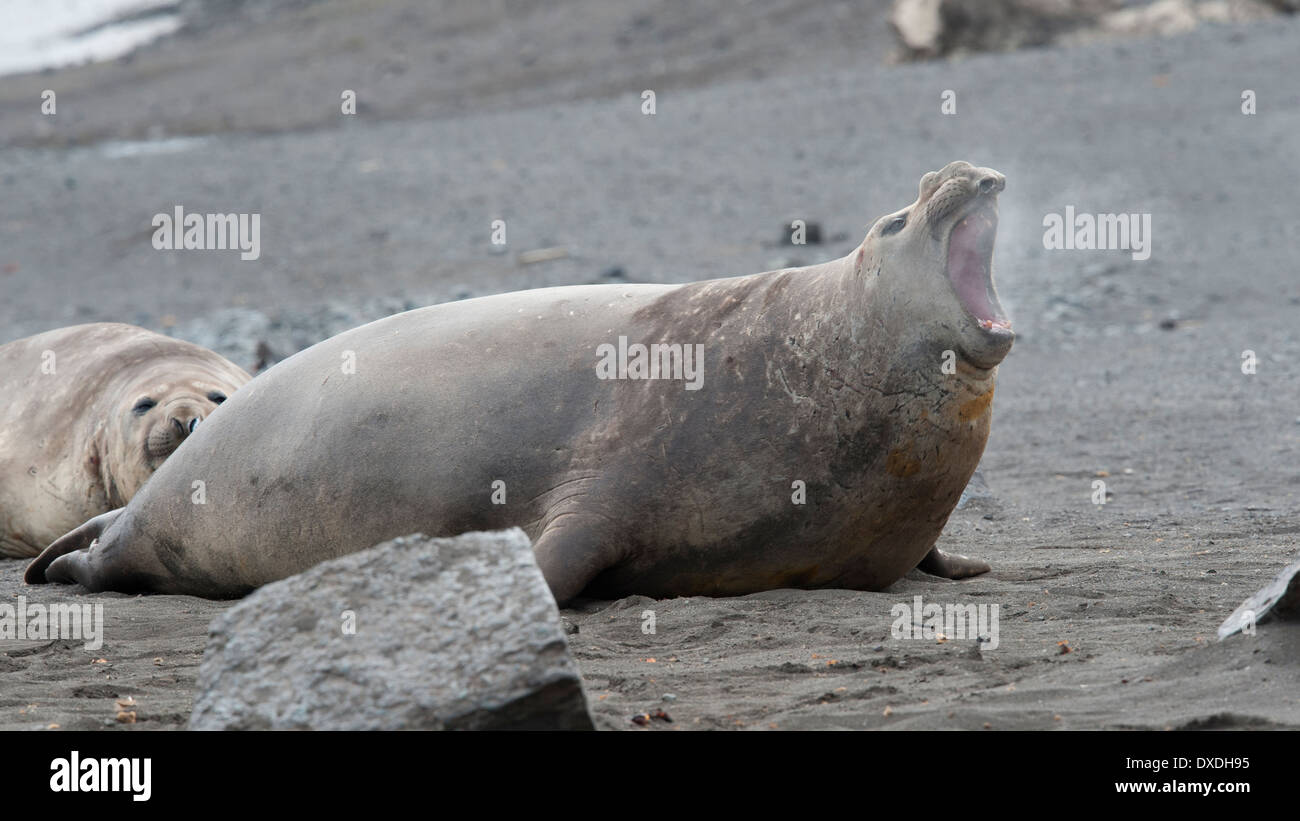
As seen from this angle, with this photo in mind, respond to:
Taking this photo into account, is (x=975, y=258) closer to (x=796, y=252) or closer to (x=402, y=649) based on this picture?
(x=402, y=649)

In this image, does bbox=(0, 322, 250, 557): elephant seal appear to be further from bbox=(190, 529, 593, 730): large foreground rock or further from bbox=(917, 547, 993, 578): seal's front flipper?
bbox=(190, 529, 593, 730): large foreground rock

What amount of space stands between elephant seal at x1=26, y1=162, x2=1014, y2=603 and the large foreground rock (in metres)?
1.25

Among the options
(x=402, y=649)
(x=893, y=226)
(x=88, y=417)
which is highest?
(x=893, y=226)

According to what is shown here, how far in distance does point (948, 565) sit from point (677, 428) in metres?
1.19

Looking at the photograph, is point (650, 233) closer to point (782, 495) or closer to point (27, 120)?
point (782, 495)

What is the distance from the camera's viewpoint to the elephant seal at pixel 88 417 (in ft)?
21.1

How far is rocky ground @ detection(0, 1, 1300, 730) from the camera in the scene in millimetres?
3797

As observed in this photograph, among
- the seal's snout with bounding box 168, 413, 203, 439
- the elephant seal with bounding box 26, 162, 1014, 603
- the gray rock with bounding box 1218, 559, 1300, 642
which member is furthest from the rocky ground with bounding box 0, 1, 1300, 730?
the seal's snout with bounding box 168, 413, 203, 439

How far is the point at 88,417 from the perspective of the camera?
269 inches

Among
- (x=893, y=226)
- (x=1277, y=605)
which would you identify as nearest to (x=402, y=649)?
(x=1277, y=605)

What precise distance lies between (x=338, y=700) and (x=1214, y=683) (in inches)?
74.5
